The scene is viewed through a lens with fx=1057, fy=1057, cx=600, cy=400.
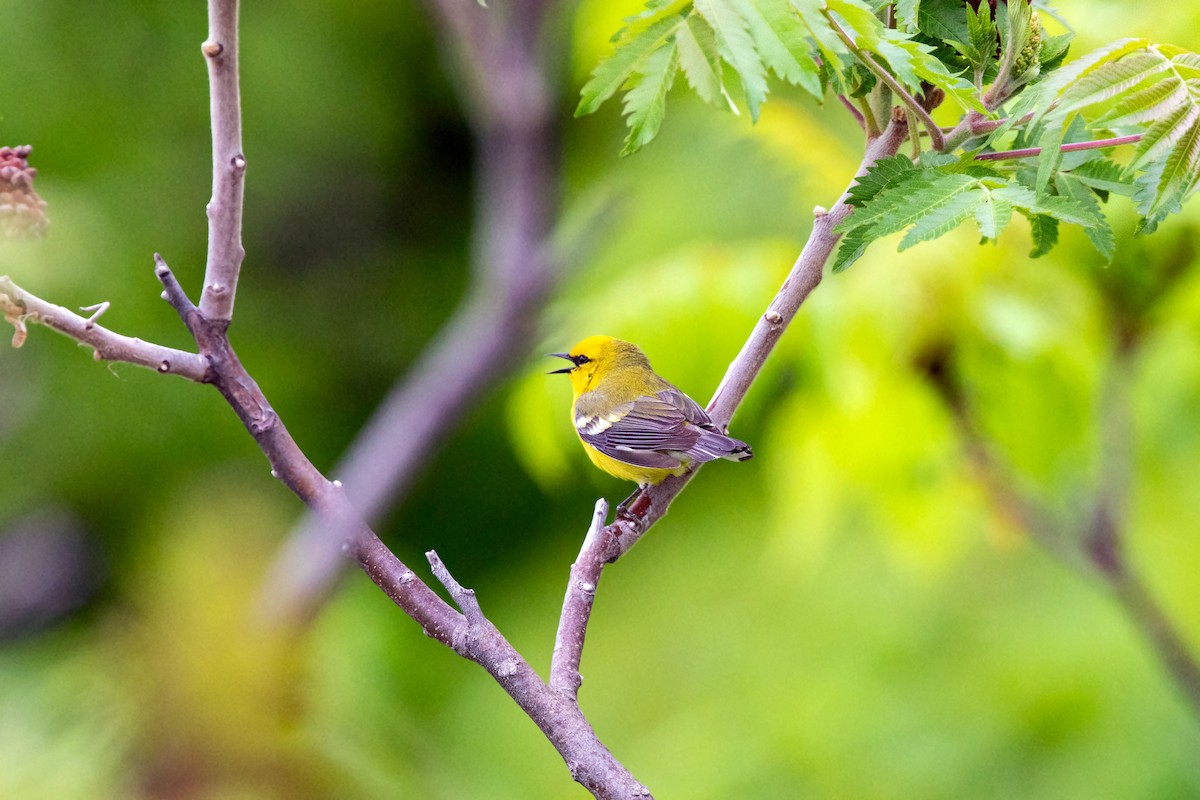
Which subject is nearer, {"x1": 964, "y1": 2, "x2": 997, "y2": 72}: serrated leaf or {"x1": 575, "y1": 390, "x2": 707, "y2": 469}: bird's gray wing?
{"x1": 964, "y1": 2, "x2": 997, "y2": 72}: serrated leaf

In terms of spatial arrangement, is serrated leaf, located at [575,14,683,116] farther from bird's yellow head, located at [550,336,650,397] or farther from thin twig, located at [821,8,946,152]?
bird's yellow head, located at [550,336,650,397]

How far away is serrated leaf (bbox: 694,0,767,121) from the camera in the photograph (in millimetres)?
872

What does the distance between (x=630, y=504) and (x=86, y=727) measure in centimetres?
74

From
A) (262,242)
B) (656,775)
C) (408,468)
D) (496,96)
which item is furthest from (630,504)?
(262,242)

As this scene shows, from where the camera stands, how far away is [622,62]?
0.94 meters

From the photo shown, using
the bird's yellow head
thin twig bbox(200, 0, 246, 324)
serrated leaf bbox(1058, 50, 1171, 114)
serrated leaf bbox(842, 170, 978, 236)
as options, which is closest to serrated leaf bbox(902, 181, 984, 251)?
serrated leaf bbox(842, 170, 978, 236)

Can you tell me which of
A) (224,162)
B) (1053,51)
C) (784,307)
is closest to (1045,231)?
(1053,51)

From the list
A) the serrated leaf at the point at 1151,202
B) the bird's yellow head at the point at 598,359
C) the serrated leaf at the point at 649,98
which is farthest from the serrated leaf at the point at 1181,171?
the bird's yellow head at the point at 598,359

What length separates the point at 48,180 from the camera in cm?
447

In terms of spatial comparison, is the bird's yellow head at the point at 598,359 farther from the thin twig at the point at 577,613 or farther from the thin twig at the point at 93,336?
the thin twig at the point at 93,336

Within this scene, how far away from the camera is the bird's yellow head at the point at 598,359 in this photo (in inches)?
87.0

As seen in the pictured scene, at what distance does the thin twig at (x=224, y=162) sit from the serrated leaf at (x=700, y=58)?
0.39 metres

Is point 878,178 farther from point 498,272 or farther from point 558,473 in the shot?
point 558,473

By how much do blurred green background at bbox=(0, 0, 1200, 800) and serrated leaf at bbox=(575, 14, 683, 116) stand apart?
52 cm
